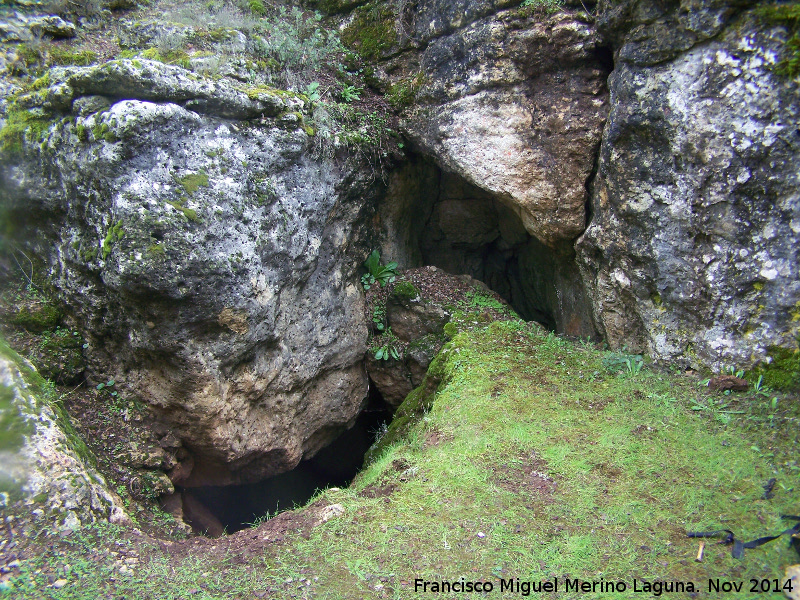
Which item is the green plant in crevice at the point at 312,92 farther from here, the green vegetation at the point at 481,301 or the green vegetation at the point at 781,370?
the green vegetation at the point at 781,370

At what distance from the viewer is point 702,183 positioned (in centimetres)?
466

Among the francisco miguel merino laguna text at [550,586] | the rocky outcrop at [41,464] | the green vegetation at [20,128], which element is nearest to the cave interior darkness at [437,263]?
the rocky outcrop at [41,464]

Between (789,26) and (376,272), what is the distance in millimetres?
5095

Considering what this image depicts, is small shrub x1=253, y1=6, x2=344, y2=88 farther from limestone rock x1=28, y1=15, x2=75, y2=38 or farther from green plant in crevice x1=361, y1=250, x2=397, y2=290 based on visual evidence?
green plant in crevice x1=361, y1=250, x2=397, y2=290

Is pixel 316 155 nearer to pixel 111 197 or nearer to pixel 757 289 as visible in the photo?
pixel 111 197

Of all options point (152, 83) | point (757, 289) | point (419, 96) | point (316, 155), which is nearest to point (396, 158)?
point (419, 96)

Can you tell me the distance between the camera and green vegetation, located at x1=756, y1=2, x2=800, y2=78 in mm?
3939

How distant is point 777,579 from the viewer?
291 centimetres

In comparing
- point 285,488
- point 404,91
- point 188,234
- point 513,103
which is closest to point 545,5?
point 513,103

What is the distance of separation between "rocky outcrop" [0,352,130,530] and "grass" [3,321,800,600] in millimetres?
292

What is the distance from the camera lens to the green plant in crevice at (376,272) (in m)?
7.27

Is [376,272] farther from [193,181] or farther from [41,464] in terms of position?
[41,464]

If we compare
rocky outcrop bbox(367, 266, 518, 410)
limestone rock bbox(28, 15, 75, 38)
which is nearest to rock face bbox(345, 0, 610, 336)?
rocky outcrop bbox(367, 266, 518, 410)

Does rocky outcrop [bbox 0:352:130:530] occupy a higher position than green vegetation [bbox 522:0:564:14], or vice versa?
green vegetation [bbox 522:0:564:14]
